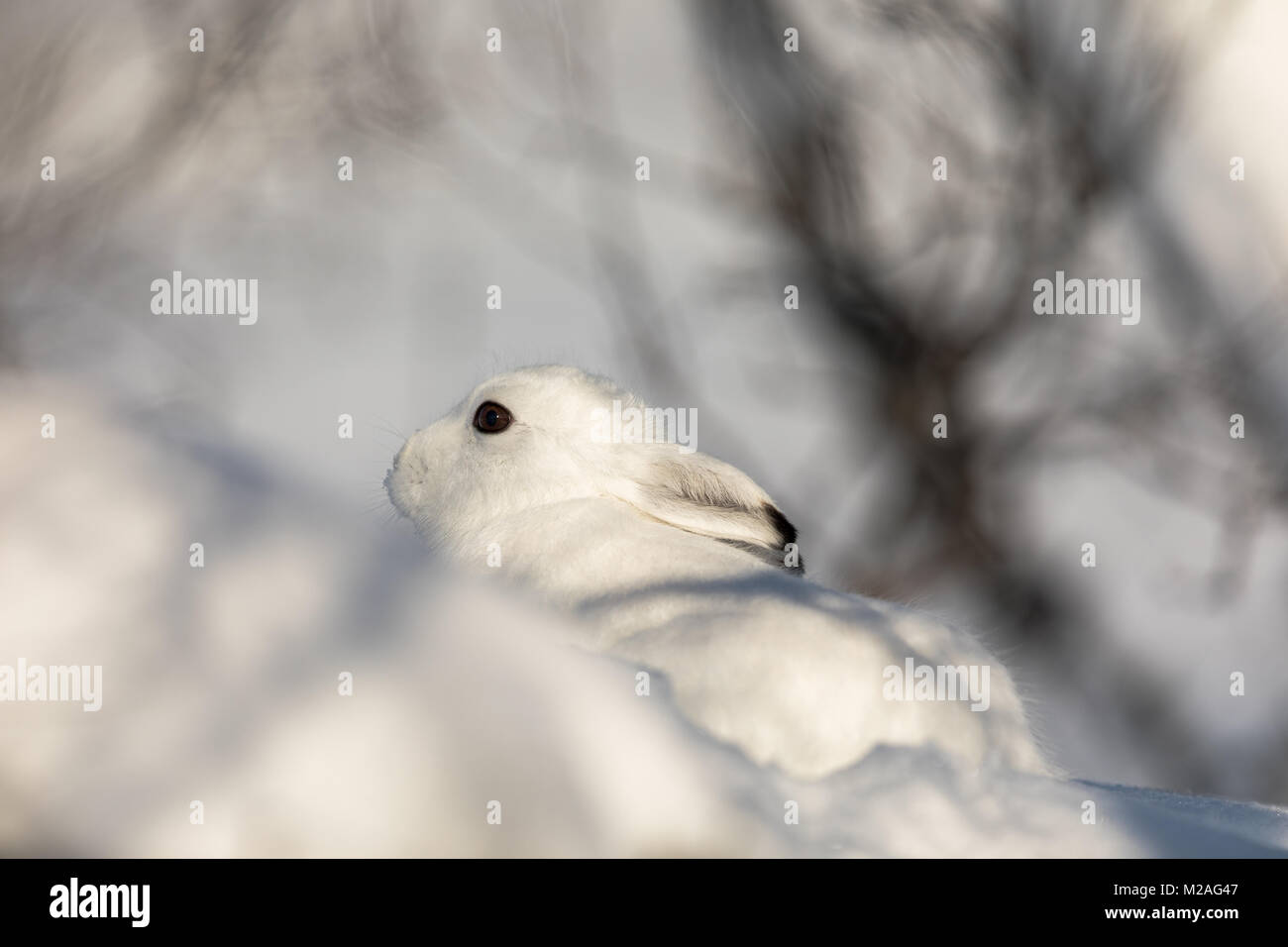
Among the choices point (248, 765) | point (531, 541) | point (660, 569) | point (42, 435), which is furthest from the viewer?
point (531, 541)

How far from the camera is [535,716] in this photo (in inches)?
51.6

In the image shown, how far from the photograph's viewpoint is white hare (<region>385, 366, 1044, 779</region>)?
239cm

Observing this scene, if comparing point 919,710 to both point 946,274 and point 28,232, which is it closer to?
point 28,232

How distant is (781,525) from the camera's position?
4023 millimetres

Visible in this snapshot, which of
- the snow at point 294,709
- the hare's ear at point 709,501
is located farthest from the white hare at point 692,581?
the snow at point 294,709

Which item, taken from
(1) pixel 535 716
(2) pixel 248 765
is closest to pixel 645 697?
(1) pixel 535 716

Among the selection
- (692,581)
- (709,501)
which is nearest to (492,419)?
(709,501)

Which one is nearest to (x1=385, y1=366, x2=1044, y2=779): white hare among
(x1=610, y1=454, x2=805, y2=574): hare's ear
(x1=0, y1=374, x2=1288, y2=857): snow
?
(x1=610, y1=454, x2=805, y2=574): hare's ear

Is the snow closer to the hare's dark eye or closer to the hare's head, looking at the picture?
the hare's head

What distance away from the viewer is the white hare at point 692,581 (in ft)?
7.84

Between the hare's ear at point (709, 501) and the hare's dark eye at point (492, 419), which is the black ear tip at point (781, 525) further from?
the hare's dark eye at point (492, 419)

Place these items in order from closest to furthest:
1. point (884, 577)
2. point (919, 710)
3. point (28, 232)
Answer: point (919, 710)
point (28, 232)
point (884, 577)

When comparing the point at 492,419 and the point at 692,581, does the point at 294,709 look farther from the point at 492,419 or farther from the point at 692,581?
the point at 492,419
